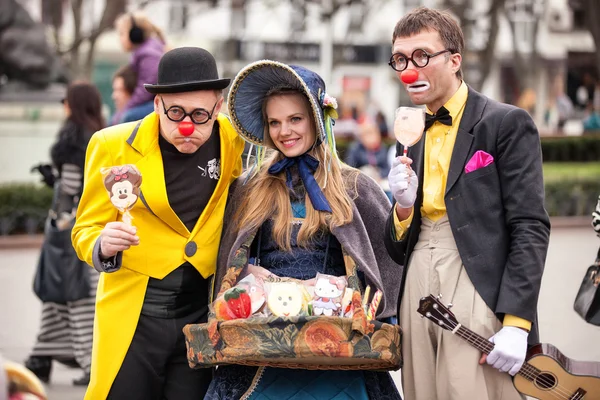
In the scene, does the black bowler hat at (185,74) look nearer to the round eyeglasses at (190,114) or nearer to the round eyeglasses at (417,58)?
the round eyeglasses at (190,114)

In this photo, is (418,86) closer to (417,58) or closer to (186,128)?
(417,58)

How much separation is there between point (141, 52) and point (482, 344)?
5.17 metres

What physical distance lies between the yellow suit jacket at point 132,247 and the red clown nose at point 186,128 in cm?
21

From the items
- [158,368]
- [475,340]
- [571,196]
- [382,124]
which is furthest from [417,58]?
[382,124]

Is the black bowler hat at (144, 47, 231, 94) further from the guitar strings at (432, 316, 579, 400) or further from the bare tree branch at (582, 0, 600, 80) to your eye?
the bare tree branch at (582, 0, 600, 80)

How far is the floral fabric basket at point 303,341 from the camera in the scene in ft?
13.6

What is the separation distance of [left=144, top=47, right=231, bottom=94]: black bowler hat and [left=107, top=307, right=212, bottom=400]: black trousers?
1.01 m

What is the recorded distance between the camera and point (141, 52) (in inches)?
340

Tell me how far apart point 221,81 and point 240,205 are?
56 centimetres

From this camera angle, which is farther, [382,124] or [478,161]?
[382,124]

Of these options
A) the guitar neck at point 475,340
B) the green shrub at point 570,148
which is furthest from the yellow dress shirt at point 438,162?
the green shrub at point 570,148

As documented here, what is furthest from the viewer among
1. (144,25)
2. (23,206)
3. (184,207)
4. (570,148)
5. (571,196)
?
(570,148)

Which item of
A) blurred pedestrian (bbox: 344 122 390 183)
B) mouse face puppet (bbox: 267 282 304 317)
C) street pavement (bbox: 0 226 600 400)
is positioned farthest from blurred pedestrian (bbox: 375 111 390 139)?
mouse face puppet (bbox: 267 282 304 317)

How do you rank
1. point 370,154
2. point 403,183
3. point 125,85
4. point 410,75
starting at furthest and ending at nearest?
point 370,154, point 125,85, point 410,75, point 403,183
